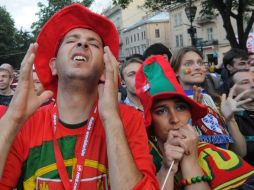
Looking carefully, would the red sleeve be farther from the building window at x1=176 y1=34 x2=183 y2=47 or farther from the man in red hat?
the building window at x1=176 y1=34 x2=183 y2=47

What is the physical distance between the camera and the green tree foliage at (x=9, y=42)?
52094mm

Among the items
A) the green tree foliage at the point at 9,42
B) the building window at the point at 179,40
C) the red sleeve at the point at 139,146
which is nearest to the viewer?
the red sleeve at the point at 139,146

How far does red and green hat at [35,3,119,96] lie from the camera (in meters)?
2.49

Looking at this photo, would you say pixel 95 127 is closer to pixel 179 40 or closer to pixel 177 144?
pixel 177 144

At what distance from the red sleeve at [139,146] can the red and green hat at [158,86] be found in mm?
211

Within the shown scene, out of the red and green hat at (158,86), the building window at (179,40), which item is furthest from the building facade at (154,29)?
the red and green hat at (158,86)

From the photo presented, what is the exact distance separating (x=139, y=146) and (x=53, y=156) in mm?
455

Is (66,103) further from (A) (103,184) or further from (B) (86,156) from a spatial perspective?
(A) (103,184)

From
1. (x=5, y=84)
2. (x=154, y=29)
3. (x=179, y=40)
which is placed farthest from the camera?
(x=154, y=29)

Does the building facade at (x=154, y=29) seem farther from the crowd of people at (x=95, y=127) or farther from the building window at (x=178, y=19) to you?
the crowd of people at (x=95, y=127)

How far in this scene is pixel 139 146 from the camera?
2074mm

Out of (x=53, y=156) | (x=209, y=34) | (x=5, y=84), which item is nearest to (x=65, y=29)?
(x=53, y=156)

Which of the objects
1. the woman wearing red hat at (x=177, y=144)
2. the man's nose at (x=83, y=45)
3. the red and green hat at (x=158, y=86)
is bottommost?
the woman wearing red hat at (x=177, y=144)

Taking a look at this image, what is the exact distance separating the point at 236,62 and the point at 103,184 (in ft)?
13.9
